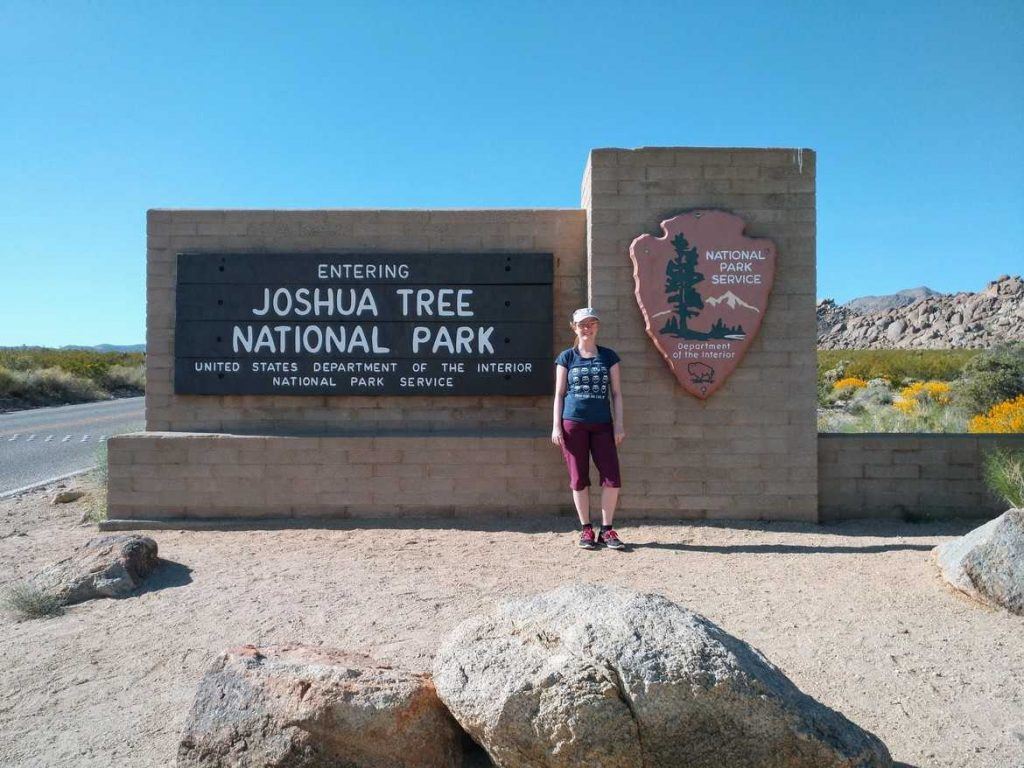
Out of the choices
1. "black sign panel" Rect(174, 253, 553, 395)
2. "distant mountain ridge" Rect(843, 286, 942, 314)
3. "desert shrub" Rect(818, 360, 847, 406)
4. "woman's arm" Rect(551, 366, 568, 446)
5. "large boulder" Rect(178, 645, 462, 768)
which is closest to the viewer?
"large boulder" Rect(178, 645, 462, 768)

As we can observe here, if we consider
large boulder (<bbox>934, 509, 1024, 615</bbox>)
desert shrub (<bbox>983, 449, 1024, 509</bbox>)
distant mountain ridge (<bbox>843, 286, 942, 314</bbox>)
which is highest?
distant mountain ridge (<bbox>843, 286, 942, 314</bbox>)

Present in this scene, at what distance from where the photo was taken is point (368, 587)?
5.35 meters

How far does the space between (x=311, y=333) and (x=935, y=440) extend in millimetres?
6197

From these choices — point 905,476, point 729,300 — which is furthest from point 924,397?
point 729,300

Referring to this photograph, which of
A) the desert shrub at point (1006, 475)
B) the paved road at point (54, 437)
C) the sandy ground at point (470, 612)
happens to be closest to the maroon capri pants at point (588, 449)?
the sandy ground at point (470, 612)

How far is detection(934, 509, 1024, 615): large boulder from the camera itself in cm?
465

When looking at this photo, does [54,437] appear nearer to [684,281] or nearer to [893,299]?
[684,281]

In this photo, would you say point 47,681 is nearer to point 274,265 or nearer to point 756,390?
point 274,265

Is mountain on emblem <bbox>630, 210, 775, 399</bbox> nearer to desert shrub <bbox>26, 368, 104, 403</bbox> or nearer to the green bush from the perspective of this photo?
the green bush

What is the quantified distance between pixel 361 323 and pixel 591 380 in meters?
2.69

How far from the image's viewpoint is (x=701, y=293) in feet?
23.6

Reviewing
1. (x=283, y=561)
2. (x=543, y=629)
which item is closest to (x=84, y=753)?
(x=543, y=629)

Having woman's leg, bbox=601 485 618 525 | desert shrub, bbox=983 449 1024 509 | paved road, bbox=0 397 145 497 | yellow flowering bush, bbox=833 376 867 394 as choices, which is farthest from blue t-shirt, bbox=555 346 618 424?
yellow flowering bush, bbox=833 376 867 394

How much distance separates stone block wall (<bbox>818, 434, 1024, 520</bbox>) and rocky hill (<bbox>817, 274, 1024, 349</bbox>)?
55.2 m
